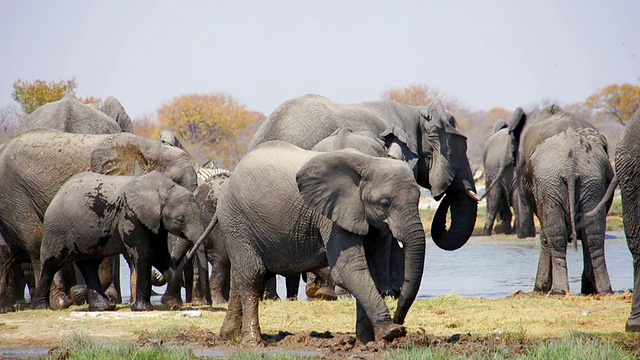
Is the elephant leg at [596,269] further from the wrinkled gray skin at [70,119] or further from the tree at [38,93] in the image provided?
the tree at [38,93]

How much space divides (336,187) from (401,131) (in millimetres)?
4700

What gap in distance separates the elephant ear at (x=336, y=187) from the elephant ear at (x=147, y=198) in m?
3.69

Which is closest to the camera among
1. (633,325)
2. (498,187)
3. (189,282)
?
(633,325)

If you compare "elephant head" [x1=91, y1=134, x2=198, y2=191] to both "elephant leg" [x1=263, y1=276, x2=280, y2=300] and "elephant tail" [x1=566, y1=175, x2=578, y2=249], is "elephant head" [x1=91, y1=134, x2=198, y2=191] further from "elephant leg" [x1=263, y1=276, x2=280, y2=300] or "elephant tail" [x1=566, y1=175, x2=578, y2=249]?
"elephant tail" [x1=566, y1=175, x2=578, y2=249]

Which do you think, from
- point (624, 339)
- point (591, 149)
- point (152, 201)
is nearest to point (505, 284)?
point (591, 149)

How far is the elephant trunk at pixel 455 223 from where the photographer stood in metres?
10.8

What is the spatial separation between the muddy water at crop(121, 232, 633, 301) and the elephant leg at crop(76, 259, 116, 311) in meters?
3.62

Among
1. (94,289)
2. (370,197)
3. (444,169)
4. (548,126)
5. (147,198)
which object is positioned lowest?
(94,289)

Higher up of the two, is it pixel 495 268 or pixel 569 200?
pixel 569 200

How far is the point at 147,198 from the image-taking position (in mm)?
12422

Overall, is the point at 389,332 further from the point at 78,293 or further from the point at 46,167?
the point at 46,167

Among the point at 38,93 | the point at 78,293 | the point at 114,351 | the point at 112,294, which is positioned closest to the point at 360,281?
the point at 114,351

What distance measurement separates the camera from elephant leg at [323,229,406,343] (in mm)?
8750

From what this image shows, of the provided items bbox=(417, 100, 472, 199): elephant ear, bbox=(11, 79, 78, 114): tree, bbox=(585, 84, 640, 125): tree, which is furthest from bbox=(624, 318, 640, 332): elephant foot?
bbox=(585, 84, 640, 125): tree
